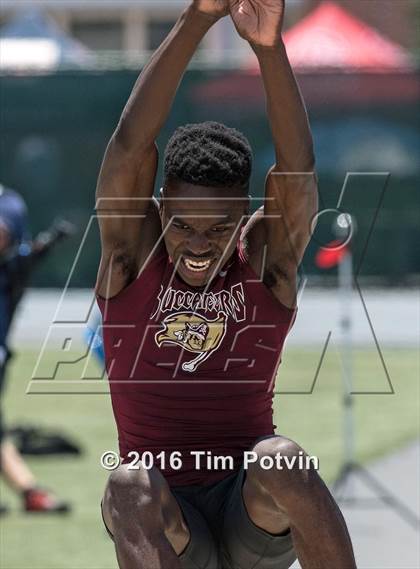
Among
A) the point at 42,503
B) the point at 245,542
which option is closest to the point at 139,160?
the point at 245,542

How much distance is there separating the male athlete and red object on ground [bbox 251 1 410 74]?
12.5 metres

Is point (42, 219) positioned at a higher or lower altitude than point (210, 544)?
higher

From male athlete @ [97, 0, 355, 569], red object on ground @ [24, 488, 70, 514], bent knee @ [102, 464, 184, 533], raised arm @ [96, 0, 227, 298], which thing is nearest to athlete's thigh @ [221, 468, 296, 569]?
male athlete @ [97, 0, 355, 569]

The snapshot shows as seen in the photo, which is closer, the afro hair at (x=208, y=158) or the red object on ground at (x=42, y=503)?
the afro hair at (x=208, y=158)

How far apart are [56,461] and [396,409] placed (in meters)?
2.72

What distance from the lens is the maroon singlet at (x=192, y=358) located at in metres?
3.69

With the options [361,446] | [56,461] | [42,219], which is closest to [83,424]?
[56,461]

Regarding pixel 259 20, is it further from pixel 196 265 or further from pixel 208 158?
pixel 196 265

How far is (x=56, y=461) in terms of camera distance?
8125mm

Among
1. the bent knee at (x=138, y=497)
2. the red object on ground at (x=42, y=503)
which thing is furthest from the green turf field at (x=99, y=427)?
the bent knee at (x=138, y=497)

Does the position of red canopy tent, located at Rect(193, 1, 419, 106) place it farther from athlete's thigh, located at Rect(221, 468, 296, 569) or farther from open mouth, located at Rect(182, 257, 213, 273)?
athlete's thigh, located at Rect(221, 468, 296, 569)

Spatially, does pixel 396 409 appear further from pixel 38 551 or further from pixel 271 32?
pixel 271 32

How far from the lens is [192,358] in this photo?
370 centimetres

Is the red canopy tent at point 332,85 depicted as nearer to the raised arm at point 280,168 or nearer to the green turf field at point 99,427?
the green turf field at point 99,427
